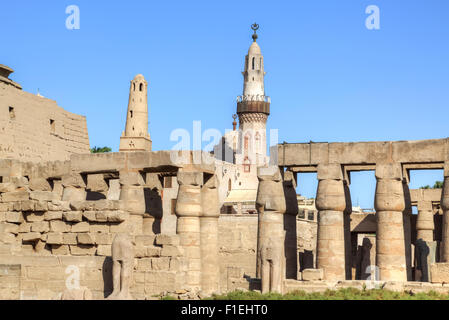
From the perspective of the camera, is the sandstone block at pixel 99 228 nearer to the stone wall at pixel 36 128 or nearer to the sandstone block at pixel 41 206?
the sandstone block at pixel 41 206

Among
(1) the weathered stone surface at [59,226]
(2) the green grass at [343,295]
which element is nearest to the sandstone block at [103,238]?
(1) the weathered stone surface at [59,226]

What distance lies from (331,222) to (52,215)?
889 cm

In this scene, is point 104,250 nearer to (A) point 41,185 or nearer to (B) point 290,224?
(A) point 41,185

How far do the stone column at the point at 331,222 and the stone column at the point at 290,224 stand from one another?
1.39 meters

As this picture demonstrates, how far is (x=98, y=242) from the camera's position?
24.7 meters

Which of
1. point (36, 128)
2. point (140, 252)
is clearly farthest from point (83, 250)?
point (36, 128)

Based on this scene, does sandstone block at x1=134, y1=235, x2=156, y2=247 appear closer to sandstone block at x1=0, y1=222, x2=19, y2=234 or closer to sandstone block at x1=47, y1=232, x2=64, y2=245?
sandstone block at x1=47, y1=232, x2=64, y2=245

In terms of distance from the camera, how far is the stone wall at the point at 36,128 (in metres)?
33.1

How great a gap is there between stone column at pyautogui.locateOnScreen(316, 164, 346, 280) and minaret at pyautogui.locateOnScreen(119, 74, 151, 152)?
3134 cm

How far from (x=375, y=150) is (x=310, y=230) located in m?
20.2

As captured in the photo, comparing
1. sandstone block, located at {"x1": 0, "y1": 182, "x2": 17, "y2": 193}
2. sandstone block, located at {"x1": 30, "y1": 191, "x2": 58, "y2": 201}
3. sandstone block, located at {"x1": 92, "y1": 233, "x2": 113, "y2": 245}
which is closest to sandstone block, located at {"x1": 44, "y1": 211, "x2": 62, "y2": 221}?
sandstone block, located at {"x1": 30, "y1": 191, "x2": 58, "y2": 201}

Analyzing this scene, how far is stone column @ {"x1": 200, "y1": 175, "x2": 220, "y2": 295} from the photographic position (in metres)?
26.6
